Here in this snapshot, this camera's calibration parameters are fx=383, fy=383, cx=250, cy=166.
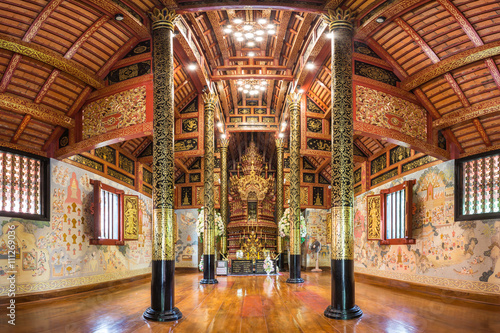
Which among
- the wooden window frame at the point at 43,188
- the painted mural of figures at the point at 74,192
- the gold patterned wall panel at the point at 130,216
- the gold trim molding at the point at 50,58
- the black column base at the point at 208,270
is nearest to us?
the gold trim molding at the point at 50,58

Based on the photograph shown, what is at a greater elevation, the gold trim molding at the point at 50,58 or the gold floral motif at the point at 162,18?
the gold floral motif at the point at 162,18

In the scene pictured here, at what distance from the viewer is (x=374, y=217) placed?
13.9 m

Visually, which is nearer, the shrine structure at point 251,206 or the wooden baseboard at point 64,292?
the wooden baseboard at point 64,292

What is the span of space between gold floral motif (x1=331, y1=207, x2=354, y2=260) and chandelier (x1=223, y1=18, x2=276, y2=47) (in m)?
6.30

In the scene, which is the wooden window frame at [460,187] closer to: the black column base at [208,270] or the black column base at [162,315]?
the black column base at [162,315]

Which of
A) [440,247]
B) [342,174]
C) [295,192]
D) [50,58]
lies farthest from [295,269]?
[50,58]

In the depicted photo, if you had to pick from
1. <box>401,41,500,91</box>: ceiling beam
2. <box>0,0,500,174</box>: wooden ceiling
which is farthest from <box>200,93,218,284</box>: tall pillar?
<box>401,41,500,91</box>: ceiling beam

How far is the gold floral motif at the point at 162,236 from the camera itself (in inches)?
273

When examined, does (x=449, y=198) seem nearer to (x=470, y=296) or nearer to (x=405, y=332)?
(x=470, y=296)

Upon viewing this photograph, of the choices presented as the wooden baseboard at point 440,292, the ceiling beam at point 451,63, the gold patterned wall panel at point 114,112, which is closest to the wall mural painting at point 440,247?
the wooden baseboard at point 440,292

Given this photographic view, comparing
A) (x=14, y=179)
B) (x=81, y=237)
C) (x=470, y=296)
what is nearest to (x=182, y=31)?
(x=14, y=179)

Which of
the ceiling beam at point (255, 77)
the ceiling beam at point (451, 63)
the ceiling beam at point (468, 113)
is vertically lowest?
the ceiling beam at point (468, 113)

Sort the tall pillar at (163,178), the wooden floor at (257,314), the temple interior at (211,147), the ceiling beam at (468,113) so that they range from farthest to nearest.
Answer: the ceiling beam at (468,113) < the temple interior at (211,147) < the tall pillar at (163,178) < the wooden floor at (257,314)

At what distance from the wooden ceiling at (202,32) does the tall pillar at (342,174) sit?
723mm
